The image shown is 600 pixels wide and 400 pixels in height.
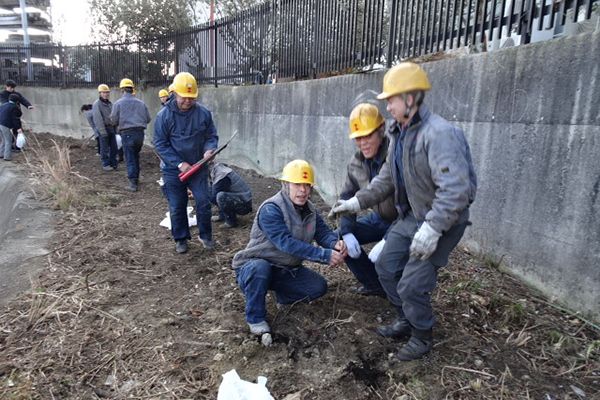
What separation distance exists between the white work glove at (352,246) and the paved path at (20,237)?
2.96 meters

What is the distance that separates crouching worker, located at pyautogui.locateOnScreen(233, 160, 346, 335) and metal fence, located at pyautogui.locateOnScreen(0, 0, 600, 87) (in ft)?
8.08

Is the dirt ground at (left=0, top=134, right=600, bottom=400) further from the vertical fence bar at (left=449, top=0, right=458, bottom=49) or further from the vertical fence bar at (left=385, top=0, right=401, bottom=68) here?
the vertical fence bar at (left=385, top=0, right=401, bottom=68)

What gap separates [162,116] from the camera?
15.0ft

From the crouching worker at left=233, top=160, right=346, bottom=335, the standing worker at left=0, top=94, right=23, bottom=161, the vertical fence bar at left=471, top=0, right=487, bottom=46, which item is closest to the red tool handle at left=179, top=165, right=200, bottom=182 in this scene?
the crouching worker at left=233, top=160, right=346, bottom=335

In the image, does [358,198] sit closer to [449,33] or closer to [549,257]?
[549,257]

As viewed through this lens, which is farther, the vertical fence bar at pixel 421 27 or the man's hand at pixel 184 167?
the vertical fence bar at pixel 421 27

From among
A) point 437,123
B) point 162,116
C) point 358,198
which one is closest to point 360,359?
point 358,198

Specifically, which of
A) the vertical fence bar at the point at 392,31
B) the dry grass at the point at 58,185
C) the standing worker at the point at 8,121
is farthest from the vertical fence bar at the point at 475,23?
the standing worker at the point at 8,121

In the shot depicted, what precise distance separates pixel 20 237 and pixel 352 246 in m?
4.31

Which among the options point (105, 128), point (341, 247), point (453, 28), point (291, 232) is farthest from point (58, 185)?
point (453, 28)

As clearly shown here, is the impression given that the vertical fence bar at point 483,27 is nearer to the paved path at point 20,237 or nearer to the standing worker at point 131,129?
the paved path at point 20,237

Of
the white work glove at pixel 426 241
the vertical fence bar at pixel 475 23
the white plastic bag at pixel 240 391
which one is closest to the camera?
the white plastic bag at pixel 240 391

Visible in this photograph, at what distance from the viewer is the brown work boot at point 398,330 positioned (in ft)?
9.58

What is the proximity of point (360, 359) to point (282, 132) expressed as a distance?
5360mm
